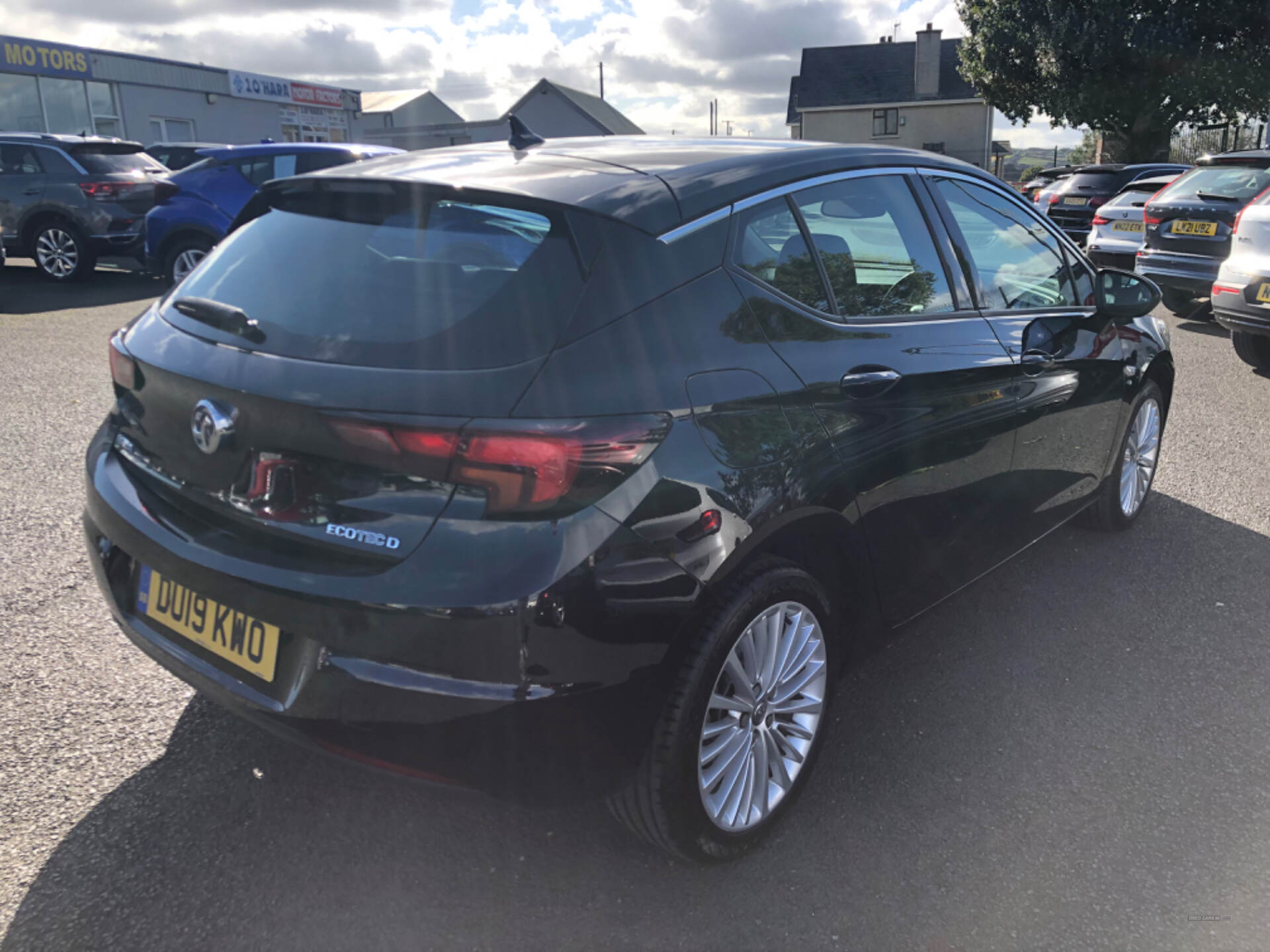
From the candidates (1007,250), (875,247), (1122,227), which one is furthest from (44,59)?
(875,247)

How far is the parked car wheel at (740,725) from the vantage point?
2137 mm

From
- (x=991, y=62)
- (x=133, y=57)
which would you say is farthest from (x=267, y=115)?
(x=991, y=62)

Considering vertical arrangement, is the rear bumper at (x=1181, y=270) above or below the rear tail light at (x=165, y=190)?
below

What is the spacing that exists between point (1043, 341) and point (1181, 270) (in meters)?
7.19

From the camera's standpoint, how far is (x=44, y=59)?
2373cm

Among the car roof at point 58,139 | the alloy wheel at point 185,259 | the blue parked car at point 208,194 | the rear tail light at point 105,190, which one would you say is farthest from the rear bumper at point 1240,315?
the car roof at point 58,139

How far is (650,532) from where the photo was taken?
2006 mm

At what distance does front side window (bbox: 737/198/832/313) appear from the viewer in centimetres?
241

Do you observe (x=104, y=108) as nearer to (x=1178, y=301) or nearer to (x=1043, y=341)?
(x=1178, y=301)

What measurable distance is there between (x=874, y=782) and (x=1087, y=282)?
230 cm

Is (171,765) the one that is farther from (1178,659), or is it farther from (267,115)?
(267,115)

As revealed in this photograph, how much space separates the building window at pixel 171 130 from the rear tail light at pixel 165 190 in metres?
20.5

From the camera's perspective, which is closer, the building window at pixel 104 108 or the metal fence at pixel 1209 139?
the building window at pixel 104 108

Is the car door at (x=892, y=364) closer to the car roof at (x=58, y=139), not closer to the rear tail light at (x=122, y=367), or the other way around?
the rear tail light at (x=122, y=367)
